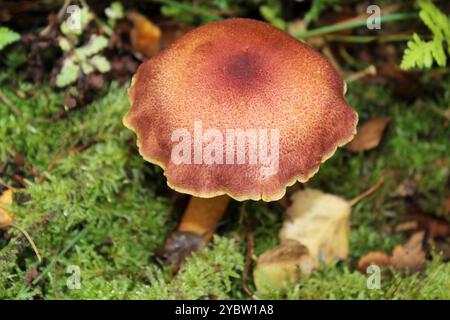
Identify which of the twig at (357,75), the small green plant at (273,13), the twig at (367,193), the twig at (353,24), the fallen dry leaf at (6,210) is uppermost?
the small green plant at (273,13)

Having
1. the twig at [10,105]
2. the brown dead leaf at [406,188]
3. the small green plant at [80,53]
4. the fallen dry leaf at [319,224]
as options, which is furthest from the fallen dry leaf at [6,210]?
the brown dead leaf at [406,188]

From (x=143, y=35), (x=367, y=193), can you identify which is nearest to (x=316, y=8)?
(x=143, y=35)

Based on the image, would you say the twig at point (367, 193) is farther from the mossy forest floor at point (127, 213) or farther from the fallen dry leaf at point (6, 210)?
the fallen dry leaf at point (6, 210)

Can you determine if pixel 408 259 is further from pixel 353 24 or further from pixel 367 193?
pixel 353 24

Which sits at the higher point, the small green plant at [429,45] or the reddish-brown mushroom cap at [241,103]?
the small green plant at [429,45]

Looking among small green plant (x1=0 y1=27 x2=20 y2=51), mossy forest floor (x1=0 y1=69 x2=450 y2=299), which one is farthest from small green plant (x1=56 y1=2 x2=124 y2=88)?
small green plant (x1=0 y1=27 x2=20 y2=51)

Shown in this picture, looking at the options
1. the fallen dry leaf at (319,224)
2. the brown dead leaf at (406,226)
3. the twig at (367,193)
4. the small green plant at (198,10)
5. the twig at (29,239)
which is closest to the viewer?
the twig at (29,239)

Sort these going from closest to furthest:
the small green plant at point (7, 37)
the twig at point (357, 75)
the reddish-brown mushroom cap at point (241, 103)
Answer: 1. the reddish-brown mushroom cap at point (241, 103)
2. the small green plant at point (7, 37)
3. the twig at point (357, 75)

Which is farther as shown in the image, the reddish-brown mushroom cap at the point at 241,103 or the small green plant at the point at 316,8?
the small green plant at the point at 316,8
